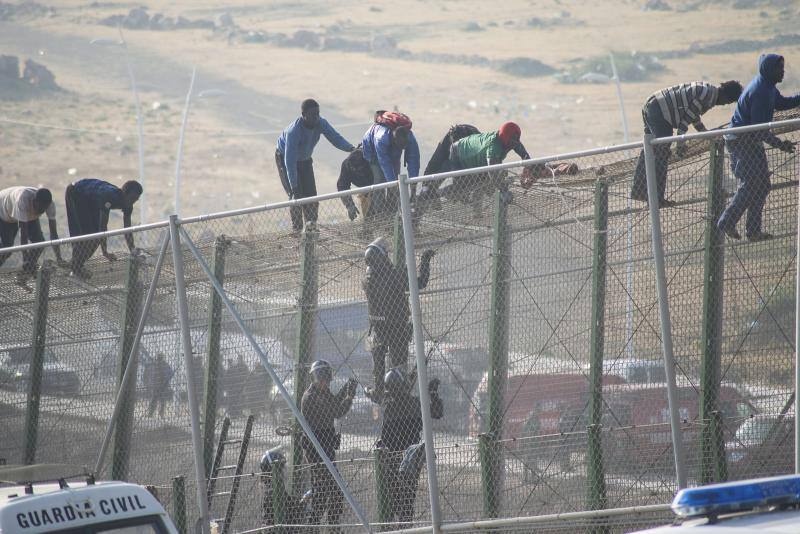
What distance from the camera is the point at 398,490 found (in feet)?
26.8

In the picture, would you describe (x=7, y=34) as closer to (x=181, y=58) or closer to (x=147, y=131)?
(x=181, y=58)

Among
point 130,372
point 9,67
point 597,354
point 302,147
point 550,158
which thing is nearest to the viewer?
point 550,158

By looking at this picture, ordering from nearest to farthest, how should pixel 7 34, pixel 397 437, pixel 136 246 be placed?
pixel 397 437 → pixel 136 246 → pixel 7 34

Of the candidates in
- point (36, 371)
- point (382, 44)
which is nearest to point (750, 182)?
point (36, 371)

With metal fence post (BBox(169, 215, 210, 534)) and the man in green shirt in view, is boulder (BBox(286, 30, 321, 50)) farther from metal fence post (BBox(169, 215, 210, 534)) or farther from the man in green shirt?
metal fence post (BBox(169, 215, 210, 534))

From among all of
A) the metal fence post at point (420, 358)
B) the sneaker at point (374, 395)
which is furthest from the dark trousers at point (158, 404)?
the metal fence post at point (420, 358)

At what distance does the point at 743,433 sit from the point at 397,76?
108m

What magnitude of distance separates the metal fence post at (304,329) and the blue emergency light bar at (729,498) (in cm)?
467

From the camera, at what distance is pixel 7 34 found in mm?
128875

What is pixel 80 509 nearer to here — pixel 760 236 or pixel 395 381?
pixel 395 381

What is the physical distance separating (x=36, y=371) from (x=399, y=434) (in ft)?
13.0

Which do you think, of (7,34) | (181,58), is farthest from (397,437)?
(7,34)

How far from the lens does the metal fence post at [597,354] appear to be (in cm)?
731

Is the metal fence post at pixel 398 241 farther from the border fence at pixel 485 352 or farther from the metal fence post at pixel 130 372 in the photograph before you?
the metal fence post at pixel 130 372
